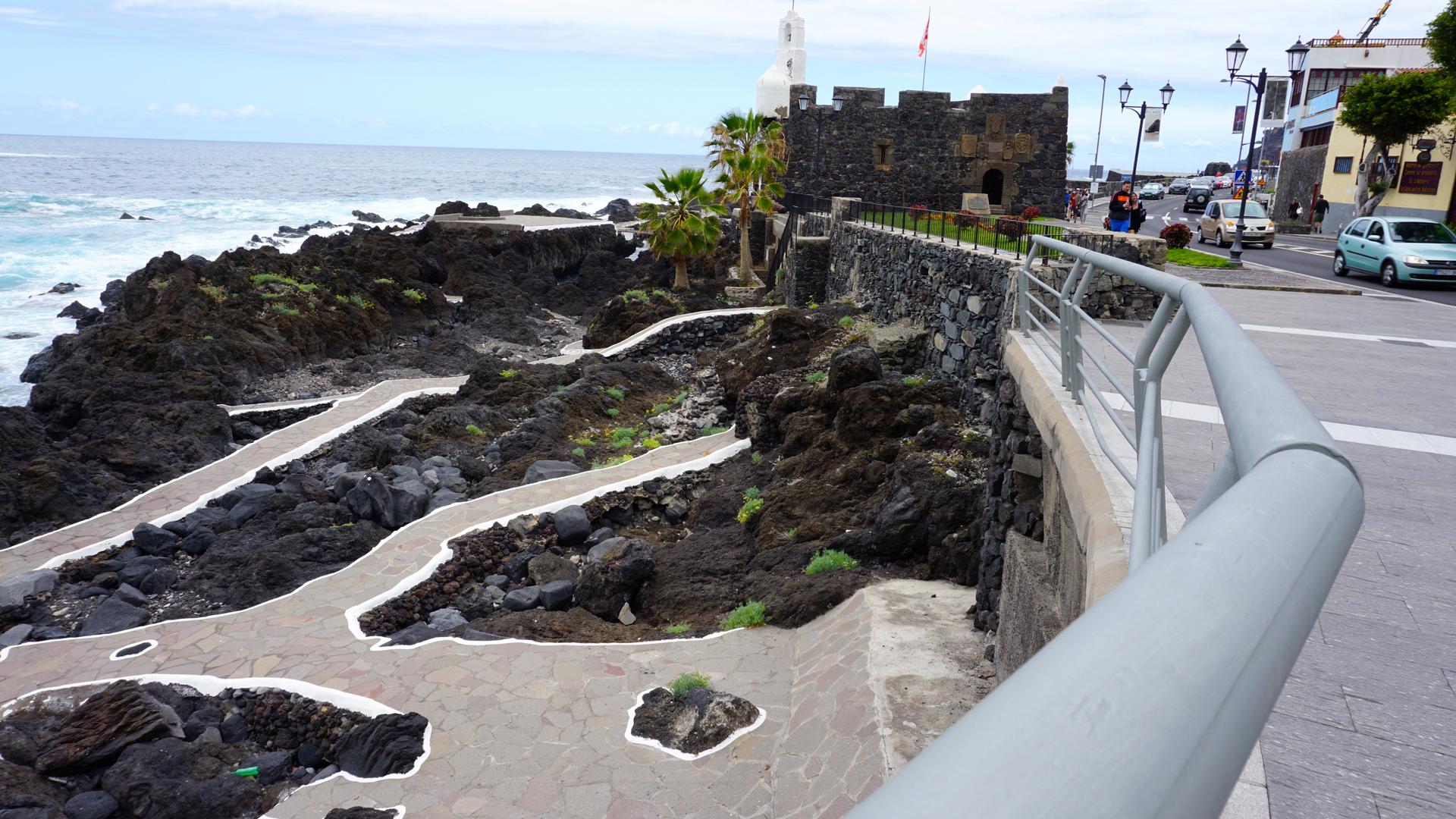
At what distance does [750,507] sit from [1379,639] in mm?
8499

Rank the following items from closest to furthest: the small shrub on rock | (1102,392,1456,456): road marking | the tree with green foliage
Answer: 1. (1102,392,1456,456): road marking
2. the small shrub on rock
3. the tree with green foliage

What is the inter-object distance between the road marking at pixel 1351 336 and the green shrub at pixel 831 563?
5147mm

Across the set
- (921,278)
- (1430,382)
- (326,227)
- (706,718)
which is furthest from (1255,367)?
(326,227)

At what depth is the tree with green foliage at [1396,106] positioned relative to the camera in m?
29.8

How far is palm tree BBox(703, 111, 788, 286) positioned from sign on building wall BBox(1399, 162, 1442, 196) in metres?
23.7

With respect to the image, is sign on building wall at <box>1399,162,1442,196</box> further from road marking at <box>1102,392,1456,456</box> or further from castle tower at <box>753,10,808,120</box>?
road marking at <box>1102,392,1456,456</box>

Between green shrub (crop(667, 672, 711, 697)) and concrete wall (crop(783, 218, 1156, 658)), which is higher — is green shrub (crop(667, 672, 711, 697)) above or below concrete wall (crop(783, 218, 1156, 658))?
below

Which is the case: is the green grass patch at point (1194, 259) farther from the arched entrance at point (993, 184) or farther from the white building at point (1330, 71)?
the white building at point (1330, 71)

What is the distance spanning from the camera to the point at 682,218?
28.6m

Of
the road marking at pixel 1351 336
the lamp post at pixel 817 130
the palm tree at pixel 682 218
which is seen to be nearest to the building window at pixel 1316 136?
the lamp post at pixel 817 130

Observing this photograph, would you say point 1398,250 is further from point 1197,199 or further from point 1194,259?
point 1197,199

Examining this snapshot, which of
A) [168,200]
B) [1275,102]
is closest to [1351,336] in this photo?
[1275,102]

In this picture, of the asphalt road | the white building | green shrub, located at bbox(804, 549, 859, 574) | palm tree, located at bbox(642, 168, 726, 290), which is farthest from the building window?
green shrub, located at bbox(804, 549, 859, 574)

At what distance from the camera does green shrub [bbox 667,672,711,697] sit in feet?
24.6
